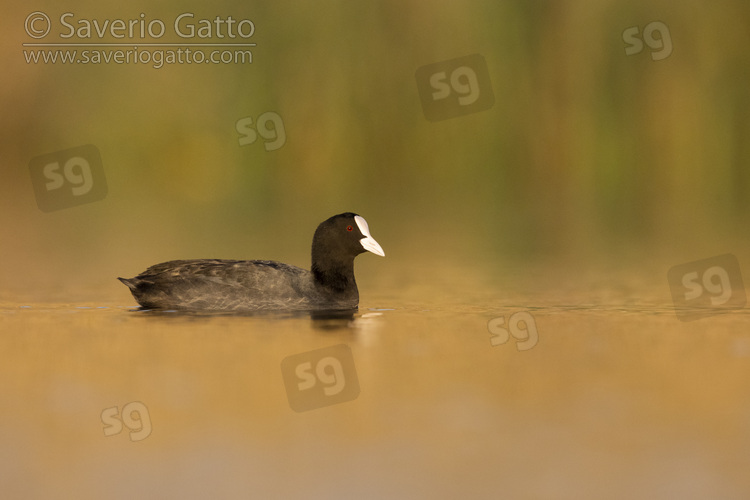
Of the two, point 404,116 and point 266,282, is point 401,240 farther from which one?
point 404,116

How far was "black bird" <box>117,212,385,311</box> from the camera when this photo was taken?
1123cm

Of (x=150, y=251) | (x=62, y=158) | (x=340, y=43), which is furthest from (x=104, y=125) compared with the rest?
(x=150, y=251)

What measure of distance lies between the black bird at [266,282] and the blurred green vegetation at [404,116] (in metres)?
8.93

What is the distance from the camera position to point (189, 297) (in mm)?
11219

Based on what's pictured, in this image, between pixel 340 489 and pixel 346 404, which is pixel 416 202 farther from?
pixel 340 489

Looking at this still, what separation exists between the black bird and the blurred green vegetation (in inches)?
351

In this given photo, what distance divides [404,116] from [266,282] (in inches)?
592

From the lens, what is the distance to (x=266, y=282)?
1131cm

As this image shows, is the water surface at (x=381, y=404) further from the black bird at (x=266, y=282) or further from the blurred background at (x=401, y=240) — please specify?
the black bird at (x=266, y=282)

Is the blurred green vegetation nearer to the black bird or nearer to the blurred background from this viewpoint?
the blurred background

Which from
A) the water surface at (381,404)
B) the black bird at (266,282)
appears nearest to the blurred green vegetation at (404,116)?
the black bird at (266,282)

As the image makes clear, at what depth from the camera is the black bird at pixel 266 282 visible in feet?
36.8

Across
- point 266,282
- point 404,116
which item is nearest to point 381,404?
point 266,282

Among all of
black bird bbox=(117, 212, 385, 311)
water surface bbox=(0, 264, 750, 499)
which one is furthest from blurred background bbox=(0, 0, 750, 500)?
black bird bbox=(117, 212, 385, 311)
